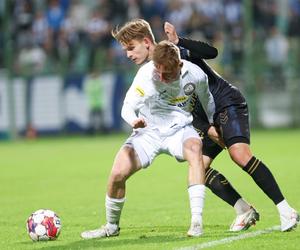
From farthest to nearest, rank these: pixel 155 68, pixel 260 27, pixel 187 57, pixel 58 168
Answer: pixel 260 27 → pixel 58 168 → pixel 187 57 → pixel 155 68

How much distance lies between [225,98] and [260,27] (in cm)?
1738

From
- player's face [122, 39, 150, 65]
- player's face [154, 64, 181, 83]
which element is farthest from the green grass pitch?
player's face [122, 39, 150, 65]

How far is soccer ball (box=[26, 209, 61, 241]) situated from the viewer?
26.3ft

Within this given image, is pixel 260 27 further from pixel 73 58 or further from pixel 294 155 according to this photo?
pixel 294 155

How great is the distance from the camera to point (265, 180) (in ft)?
27.0


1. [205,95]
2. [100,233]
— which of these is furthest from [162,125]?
[100,233]

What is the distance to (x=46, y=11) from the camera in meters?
27.3

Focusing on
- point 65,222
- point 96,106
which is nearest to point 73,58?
point 96,106

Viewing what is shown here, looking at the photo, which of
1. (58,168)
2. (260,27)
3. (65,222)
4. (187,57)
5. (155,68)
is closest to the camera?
(155,68)

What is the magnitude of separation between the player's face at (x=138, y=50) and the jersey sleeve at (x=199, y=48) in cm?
34

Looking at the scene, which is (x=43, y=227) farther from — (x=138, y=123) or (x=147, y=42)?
(x=147, y=42)

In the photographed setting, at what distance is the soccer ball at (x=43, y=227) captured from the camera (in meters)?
8.02

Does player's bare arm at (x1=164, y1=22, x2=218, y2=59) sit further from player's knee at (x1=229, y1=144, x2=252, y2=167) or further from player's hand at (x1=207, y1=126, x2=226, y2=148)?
player's knee at (x1=229, y1=144, x2=252, y2=167)

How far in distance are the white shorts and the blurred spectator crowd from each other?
56.6 ft
